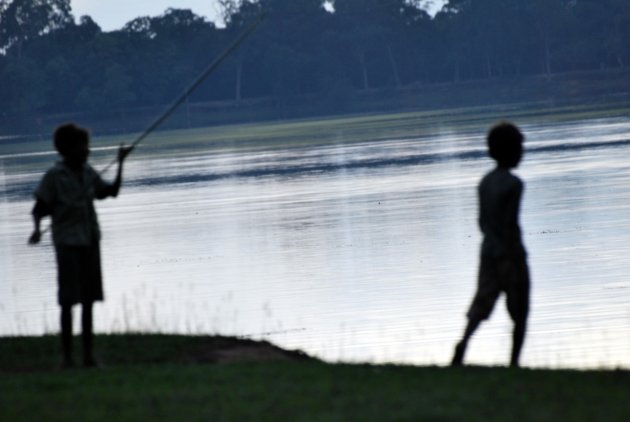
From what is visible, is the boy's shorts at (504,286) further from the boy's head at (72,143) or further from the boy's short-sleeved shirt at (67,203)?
the boy's head at (72,143)

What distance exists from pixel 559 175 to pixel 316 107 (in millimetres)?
105697

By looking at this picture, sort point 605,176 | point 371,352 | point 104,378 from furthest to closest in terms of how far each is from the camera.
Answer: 1. point 605,176
2. point 371,352
3. point 104,378

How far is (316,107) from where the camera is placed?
134m

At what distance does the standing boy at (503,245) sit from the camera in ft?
30.3

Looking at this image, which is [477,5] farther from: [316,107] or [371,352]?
[371,352]

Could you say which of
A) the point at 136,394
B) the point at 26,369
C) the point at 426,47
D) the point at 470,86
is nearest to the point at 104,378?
the point at 136,394

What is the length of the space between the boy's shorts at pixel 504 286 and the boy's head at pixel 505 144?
561 millimetres

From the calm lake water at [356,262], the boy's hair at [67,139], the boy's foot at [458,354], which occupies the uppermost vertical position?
the boy's hair at [67,139]

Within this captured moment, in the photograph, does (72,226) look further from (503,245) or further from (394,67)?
(394,67)

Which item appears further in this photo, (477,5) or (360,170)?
(477,5)

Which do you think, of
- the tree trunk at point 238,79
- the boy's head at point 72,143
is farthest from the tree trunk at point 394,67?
the boy's head at point 72,143

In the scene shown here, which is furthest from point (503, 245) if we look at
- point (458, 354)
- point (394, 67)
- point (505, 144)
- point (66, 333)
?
point (394, 67)

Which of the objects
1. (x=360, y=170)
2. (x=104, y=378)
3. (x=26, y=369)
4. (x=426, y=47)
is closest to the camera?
(x=104, y=378)

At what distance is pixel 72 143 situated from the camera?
9.87 m
